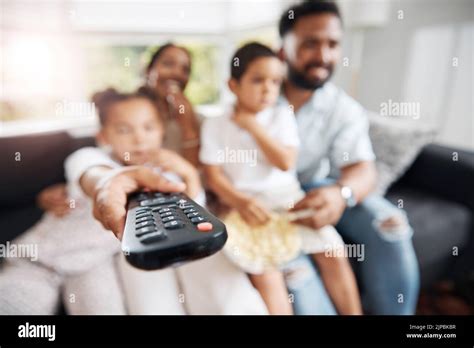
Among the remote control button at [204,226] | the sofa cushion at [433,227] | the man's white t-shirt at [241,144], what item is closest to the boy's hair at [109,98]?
the man's white t-shirt at [241,144]

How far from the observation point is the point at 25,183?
A: 0.57 m

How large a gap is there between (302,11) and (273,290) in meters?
0.43

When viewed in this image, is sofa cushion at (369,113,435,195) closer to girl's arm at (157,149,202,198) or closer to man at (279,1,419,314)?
man at (279,1,419,314)

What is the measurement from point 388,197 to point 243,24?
0.40 metres

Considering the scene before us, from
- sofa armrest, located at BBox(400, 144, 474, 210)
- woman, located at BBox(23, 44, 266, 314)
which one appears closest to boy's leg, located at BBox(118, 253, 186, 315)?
woman, located at BBox(23, 44, 266, 314)

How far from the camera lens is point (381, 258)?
1.94 feet

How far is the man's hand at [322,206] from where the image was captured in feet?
1.89

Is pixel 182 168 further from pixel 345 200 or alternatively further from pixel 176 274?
pixel 345 200

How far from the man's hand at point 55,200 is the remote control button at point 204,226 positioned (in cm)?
25

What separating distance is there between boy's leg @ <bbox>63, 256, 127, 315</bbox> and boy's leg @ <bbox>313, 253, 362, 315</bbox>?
0.31 metres

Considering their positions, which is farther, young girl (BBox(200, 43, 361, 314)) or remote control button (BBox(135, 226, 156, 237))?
young girl (BBox(200, 43, 361, 314))

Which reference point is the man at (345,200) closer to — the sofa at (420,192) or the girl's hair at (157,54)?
the sofa at (420,192)

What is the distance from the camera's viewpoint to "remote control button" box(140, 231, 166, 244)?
1.34 ft
